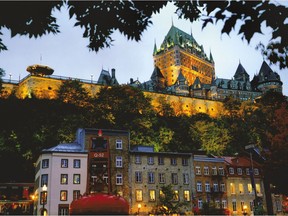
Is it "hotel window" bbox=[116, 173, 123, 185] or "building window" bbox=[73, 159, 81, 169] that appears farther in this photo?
"hotel window" bbox=[116, 173, 123, 185]

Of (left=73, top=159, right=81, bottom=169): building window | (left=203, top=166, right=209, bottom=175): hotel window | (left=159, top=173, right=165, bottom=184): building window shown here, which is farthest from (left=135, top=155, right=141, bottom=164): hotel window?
(left=203, top=166, right=209, bottom=175): hotel window

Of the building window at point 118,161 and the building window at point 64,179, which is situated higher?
the building window at point 118,161

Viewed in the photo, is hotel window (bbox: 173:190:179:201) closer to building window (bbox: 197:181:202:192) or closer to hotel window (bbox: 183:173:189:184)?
hotel window (bbox: 183:173:189:184)

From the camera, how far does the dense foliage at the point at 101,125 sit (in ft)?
219

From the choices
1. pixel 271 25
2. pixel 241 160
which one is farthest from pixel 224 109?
pixel 271 25

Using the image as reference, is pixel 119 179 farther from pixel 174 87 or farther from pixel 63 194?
pixel 174 87

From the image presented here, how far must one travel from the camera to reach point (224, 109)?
12100 cm

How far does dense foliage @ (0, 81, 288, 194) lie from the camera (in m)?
66.9

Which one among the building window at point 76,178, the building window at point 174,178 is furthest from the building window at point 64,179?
the building window at point 174,178

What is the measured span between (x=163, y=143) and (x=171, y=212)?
1257 inches

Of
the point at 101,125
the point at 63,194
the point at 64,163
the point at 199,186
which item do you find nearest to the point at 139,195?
the point at 199,186

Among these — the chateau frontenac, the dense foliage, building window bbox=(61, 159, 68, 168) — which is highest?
the chateau frontenac

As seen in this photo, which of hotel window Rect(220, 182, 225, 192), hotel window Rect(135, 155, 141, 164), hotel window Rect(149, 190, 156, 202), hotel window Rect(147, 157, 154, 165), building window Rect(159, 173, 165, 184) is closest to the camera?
hotel window Rect(149, 190, 156, 202)

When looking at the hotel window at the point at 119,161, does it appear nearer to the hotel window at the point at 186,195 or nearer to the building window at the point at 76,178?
the building window at the point at 76,178
